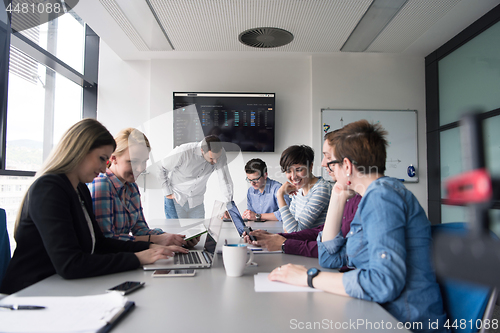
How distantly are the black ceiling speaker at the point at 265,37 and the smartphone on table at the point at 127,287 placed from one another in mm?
2917

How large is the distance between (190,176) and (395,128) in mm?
2732

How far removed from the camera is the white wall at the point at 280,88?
406 cm

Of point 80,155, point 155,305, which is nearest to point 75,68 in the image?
point 80,155

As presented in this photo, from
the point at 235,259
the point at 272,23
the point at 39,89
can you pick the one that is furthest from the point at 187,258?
the point at 39,89

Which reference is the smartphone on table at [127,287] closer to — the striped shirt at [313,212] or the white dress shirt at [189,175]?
the striped shirt at [313,212]

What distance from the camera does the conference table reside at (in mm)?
777

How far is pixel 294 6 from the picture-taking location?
114 inches

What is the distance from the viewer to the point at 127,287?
3.29ft

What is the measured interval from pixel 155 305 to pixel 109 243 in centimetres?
69

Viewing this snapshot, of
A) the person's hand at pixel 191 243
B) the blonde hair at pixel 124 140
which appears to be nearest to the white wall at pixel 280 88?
the blonde hair at pixel 124 140

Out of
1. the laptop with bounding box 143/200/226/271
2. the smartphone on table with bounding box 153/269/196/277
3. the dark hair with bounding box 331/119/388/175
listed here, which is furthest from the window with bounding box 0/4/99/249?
the dark hair with bounding box 331/119/388/175

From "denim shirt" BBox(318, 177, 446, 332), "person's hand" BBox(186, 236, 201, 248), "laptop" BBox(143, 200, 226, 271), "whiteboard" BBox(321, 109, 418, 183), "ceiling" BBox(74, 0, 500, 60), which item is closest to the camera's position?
"denim shirt" BBox(318, 177, 446, 332)

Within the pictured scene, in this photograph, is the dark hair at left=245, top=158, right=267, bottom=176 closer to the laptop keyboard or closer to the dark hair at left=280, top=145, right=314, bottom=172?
the dark hair at left=280, top=145, right=314, bottom=172

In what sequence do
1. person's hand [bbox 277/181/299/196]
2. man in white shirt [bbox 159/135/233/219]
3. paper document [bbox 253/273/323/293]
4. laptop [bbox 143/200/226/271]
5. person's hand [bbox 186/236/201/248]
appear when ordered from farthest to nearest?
man in white shirt [bbox 159/135/233/219] < person's hand [bbox 277/181/299/196] < person's hand [bbox 186/236/201/248] < laptop [bbox 143/200/226/271] < paper document [bbox 253/273/323/293]
